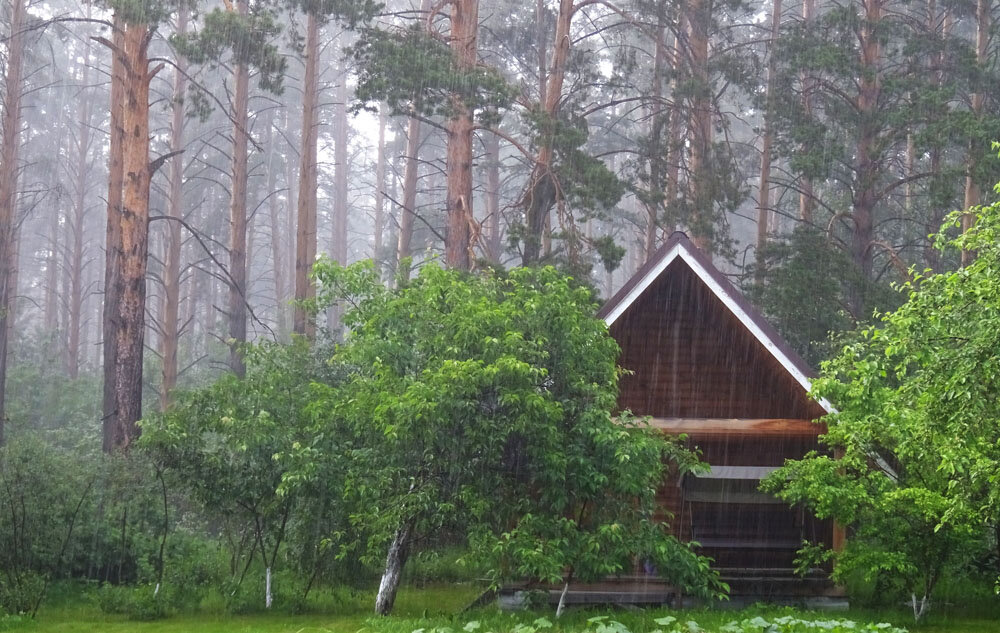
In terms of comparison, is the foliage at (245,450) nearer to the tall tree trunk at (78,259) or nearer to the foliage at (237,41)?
the foliage at (237,41)

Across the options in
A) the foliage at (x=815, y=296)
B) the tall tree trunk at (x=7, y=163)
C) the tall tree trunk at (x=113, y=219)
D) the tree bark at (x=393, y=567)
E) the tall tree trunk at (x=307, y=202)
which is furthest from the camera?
the tall tree trunk at (x=307, y=202)

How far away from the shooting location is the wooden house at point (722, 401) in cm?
1438

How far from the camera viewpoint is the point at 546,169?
21938mm

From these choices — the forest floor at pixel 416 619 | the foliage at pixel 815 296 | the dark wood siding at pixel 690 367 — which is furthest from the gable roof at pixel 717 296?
the foliage at pixel 815 296

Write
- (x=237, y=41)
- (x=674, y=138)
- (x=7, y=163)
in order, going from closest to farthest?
(x=237, y=41)
(x=7, y=163)
(x=674, y=138)

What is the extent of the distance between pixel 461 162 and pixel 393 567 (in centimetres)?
1211

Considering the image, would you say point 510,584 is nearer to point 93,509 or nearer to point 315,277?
point 315,277

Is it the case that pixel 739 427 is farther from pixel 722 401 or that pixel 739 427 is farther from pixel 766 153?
pixel 766 153

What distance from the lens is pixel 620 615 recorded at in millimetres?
13492

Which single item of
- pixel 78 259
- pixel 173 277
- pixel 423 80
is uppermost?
pixel 423 80

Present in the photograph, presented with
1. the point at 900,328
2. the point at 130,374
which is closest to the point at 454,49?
the point at 130,374

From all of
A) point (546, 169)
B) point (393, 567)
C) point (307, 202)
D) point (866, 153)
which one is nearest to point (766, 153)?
point (866, 153)

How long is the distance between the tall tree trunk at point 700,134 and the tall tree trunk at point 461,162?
540 centimetres

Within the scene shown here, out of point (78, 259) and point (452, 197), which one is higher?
point (452, 197)
